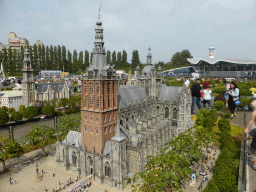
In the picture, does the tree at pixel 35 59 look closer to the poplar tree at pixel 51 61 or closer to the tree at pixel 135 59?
the poplar tree at pixel 51 61

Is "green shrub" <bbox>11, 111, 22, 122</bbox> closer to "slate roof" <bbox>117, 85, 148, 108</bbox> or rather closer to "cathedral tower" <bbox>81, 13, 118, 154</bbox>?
"cathedral tower" <bbox>81, 13, 118, 154</bbox>

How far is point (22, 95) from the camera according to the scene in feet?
313

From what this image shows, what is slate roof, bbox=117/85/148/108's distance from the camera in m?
52.6

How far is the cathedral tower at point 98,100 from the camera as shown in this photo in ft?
135

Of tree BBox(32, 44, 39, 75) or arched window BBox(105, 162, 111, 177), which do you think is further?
tree BBox(32, 44, 39, 75)

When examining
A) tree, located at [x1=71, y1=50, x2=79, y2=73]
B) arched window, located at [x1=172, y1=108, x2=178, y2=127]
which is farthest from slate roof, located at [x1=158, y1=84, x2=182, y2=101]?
tree, located at [x1=71, y1=50, x2=79, y2=73]

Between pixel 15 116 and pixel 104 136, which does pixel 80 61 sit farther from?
pixel 104 136

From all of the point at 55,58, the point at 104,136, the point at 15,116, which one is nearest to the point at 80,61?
the point at 55,58

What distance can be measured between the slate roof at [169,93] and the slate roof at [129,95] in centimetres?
706

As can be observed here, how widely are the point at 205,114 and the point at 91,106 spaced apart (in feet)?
135

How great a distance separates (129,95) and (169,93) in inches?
734

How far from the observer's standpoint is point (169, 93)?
221 ft

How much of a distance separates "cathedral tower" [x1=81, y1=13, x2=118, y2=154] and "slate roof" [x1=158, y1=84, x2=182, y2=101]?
28.9m

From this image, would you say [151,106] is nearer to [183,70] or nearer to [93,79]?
[93,79]
